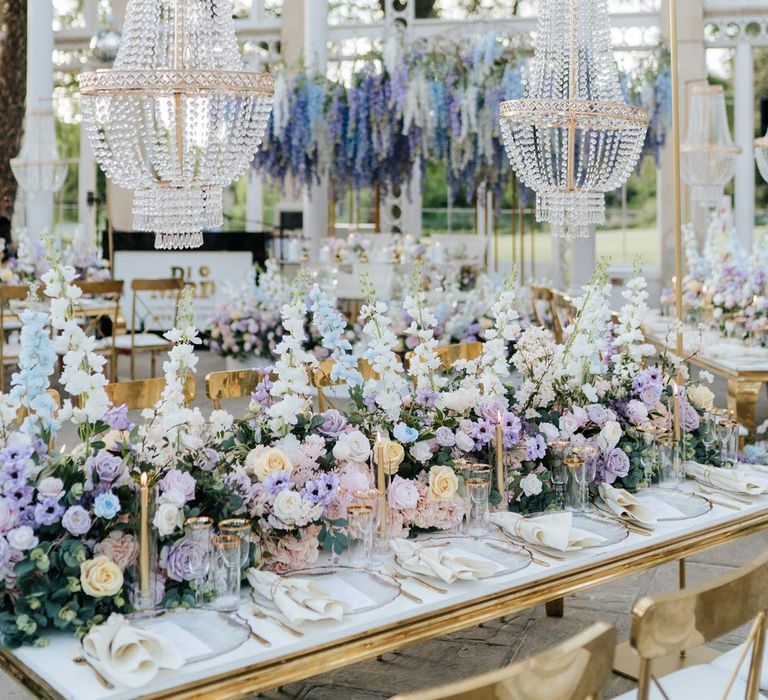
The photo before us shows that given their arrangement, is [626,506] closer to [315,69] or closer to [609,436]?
[609,436]

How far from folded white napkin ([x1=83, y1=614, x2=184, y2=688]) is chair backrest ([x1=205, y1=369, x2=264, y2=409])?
72.8 inches

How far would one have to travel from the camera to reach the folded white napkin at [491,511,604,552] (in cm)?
244

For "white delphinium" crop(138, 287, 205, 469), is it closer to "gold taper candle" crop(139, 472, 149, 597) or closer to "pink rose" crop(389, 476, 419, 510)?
"gold taper candle" crop(139, 472, 149, 597)

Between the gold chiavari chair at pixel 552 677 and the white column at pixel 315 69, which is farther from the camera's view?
the white column at pixel 315 69

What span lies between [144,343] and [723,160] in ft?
15.4

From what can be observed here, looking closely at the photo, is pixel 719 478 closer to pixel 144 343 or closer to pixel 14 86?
pixel 144 343

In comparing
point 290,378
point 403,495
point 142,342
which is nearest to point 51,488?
point 290,378

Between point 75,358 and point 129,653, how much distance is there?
67 centimetres

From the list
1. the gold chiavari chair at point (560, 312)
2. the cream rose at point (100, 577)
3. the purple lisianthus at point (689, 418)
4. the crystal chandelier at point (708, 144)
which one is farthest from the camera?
the crystal chandelier at point (708, 144)

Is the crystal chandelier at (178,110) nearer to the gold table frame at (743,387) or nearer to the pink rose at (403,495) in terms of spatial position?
the pink rose at (403,495)

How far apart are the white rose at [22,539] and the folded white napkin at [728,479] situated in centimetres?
176

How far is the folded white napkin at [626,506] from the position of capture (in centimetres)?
264

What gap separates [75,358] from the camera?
2.27m

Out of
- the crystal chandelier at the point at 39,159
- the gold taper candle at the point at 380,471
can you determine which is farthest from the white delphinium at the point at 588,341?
the crystal chandelier at the point at 39,159
